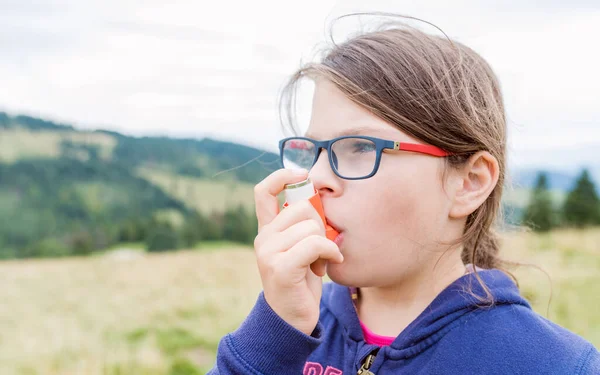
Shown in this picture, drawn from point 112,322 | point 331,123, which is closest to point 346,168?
point 331,123

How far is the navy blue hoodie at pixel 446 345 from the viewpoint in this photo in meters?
1.40

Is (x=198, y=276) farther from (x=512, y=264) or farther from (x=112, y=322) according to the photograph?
(x=512, y=264)

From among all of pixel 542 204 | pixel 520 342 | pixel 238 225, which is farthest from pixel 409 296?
pixel 542 204

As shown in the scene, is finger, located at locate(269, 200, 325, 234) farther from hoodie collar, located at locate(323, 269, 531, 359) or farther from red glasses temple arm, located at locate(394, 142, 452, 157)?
hoodie collar, located at locate(323, 269, 531, 359)

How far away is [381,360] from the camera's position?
1.58m

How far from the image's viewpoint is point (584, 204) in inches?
444

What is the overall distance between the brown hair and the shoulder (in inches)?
3.1

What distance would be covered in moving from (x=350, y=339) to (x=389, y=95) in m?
0.86

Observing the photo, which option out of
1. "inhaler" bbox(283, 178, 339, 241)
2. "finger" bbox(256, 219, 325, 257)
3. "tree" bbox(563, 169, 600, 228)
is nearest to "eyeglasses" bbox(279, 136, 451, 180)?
"inhaler" bbox(283, 178, 339, 241)

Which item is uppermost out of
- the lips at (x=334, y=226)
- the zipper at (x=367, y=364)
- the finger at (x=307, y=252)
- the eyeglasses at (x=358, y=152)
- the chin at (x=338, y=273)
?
the eyeglasses at (x=358, y=152)

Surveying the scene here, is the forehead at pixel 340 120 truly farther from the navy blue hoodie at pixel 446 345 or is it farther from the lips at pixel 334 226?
the navy blue hoodie at pixel 446 345

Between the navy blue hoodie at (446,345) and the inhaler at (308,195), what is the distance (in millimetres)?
293

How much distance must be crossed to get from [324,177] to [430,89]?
0.45m

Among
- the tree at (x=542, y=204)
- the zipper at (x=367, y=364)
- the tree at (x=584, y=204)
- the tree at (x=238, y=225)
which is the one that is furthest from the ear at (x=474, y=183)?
the tree at (x=584, y=204)
